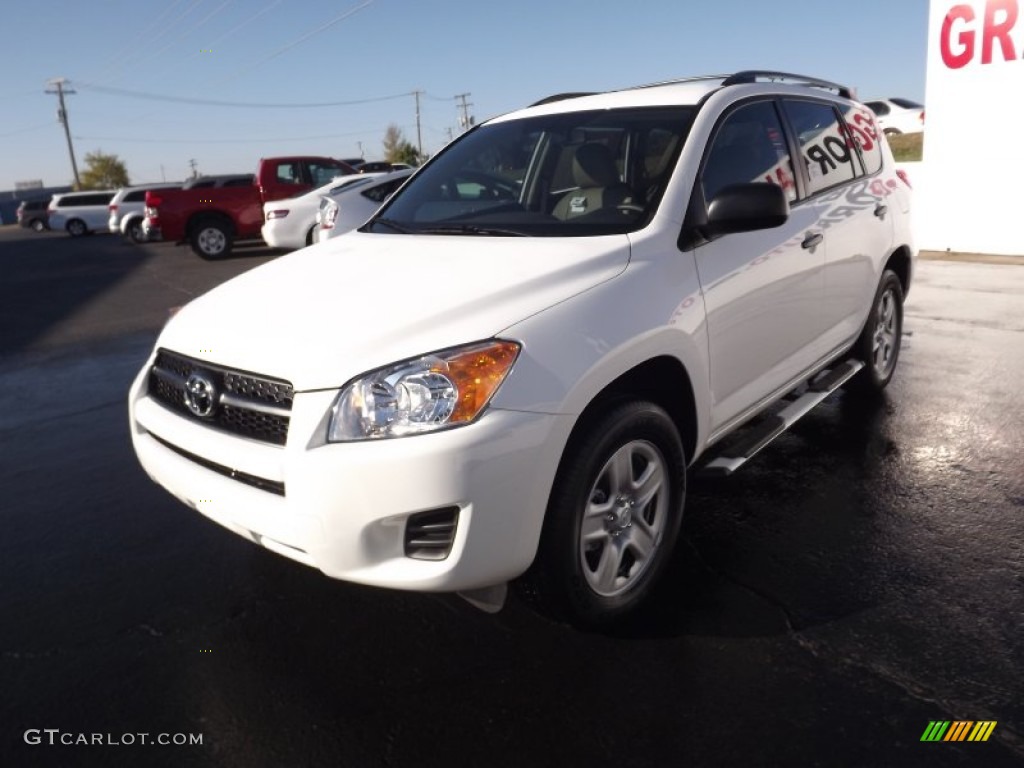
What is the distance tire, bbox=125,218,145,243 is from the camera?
24953mm

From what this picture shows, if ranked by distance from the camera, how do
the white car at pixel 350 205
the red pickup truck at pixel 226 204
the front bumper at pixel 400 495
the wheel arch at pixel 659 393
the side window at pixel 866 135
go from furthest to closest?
the red pickup truck at pixel 226 204 → the white car at pixel 350 205 → the side window at pixel 866 135 → the wheel arch at pixel 659 393 → the front bumper at pixel 400 495

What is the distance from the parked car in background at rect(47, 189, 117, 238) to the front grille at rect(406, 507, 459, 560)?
37.3 metres

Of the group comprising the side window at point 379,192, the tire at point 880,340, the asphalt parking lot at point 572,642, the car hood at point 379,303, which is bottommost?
the asphalt parking lot at point 572,642

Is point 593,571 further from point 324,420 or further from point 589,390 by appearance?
point 324,420

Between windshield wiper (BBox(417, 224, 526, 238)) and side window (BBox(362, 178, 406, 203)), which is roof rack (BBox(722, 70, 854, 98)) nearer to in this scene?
windshield wiper (BBox(417, 224, 526, 238))

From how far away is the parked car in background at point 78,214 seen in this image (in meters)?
34.7

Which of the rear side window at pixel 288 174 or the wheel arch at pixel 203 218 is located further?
the wheel arch at pixel 203 218

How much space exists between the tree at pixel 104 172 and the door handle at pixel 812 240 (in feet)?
337

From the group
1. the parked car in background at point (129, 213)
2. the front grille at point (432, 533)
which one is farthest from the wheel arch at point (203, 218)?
the front grille at point (432, 533)

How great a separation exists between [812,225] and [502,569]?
2.47 metres

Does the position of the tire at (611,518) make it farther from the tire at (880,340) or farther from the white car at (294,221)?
the white car at (294,221)

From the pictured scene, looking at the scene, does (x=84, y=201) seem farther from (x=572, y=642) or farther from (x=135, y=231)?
(x=572, y=642)

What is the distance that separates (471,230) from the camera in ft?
11.0

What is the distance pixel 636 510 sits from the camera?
9.10 feet
